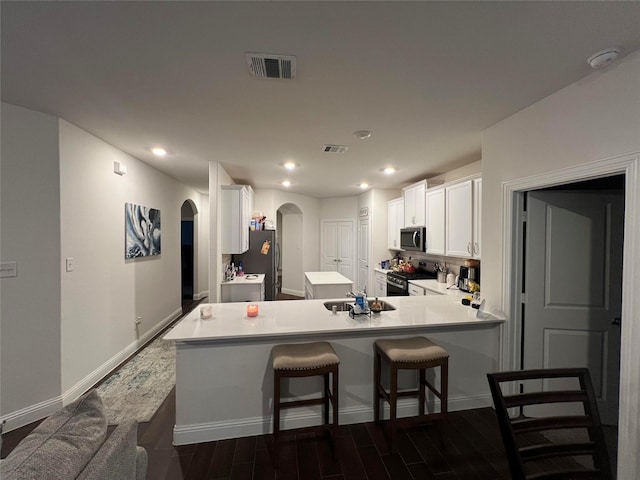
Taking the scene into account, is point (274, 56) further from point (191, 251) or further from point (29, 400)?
point (191, 251)

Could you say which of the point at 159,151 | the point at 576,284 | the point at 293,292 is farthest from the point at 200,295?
the point at 576,284

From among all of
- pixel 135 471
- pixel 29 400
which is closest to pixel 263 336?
pixel 135 471

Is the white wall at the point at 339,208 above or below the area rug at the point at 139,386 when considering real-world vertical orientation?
above

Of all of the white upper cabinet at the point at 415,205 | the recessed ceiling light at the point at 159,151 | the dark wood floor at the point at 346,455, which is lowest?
the dark wood floor at the point at 346,455

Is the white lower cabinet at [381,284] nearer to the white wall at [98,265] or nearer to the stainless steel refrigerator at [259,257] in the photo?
the stainless steel refrigerator at [259,257]

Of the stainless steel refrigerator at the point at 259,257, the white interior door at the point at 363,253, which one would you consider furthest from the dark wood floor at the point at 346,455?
the white interior door at the point at 363,253

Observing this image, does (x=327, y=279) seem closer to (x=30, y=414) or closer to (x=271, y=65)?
(x=271, y=65)

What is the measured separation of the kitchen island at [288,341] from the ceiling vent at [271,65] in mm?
1736

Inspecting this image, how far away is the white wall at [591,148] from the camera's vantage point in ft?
4.86

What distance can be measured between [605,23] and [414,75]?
86cm

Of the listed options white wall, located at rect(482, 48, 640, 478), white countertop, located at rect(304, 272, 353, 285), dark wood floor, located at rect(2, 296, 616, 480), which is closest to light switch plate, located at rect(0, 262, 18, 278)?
dark wood floor, located at rect(2, 296, 616, 480)

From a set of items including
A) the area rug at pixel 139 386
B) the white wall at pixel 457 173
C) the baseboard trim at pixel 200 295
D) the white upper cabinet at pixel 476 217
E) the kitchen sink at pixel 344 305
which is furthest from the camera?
the baseboard trim at pixel 200 295

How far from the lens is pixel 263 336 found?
2047 mm

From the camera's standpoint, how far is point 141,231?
3.63 metres
